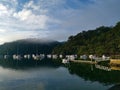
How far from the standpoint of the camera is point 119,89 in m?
55.2

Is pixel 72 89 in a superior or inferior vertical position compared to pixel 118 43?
inferior

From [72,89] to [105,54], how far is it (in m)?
81.0

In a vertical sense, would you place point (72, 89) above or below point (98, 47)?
below

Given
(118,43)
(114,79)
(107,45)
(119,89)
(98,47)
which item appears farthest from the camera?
(98,47)

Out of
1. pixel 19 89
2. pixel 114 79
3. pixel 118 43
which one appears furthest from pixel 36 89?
pixel 118 43

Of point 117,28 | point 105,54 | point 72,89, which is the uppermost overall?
point 117,28

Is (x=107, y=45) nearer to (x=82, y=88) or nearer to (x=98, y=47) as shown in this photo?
(x=98, y=47)

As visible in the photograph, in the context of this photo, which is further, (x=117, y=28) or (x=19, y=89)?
(x=117, y=28)

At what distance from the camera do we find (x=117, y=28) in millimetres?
149250

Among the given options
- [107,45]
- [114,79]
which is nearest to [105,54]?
[107,45]

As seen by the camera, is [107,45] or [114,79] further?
[107,45]

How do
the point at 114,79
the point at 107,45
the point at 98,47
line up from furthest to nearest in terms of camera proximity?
the point at 98,47, the point at 107,45, the point at 114,79

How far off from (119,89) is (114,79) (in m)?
15.6

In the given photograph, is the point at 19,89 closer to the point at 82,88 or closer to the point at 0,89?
the point at 0,89
